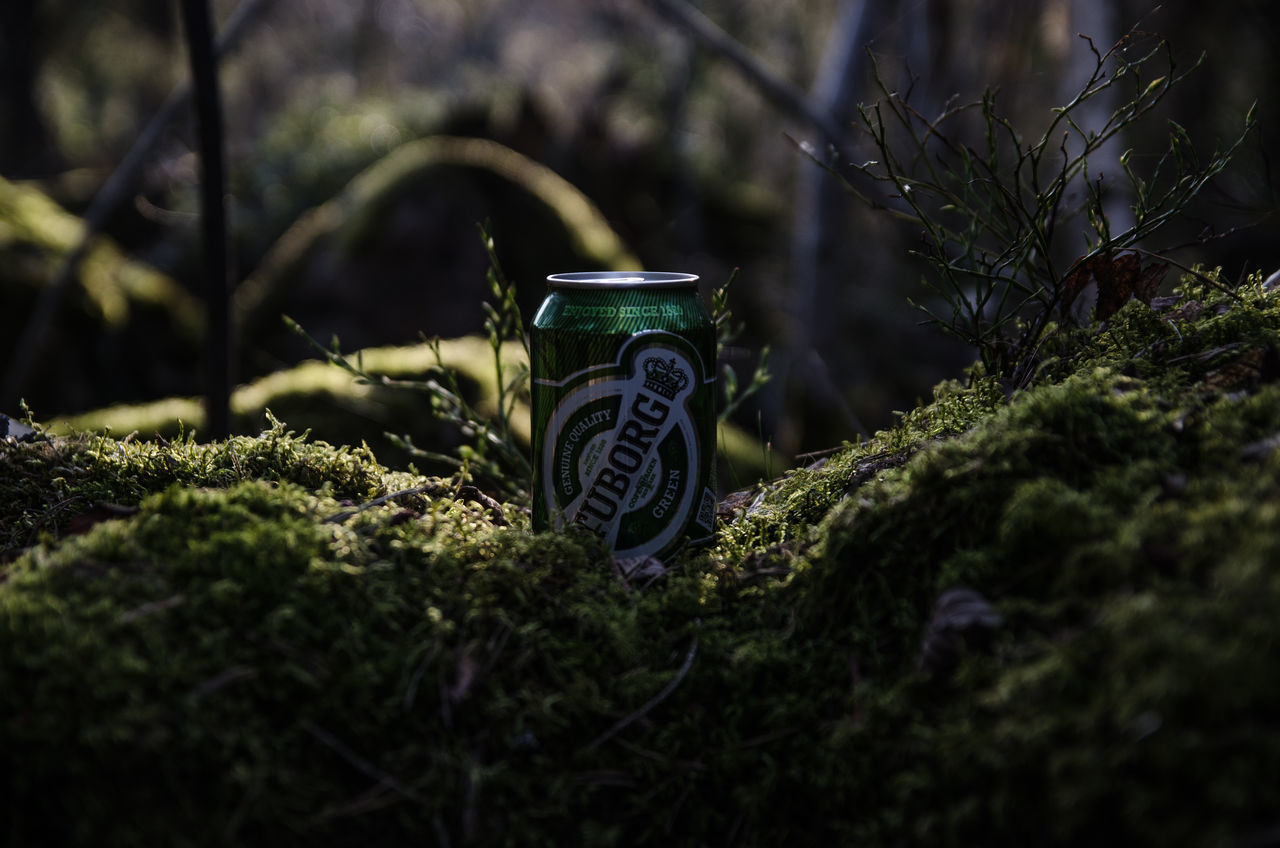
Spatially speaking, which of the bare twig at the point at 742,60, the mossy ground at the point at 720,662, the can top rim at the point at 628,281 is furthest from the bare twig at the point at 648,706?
the bare twig at the point at 742,60

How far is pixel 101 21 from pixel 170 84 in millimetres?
1327

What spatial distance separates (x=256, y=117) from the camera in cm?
2064

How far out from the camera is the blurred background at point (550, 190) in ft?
17.4

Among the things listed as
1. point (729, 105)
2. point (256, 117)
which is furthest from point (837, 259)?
point (256, 117)

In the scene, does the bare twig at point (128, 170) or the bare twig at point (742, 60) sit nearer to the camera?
the bare twig at point (128, 170)

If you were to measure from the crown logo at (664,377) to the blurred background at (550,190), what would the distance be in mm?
204

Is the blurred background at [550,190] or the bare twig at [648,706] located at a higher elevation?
the blurred background at [550,190]

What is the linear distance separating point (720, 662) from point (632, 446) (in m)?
0.53

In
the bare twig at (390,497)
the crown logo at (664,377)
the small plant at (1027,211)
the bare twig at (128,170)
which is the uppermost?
the bare twig at (128,170)

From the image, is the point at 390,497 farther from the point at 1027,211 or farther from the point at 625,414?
the point at 1027,211

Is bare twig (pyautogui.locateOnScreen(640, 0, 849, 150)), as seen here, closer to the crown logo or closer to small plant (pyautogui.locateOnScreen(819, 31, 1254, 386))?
small plant (pyautogui.locateOnScreen(819, 31, 1254, 386))

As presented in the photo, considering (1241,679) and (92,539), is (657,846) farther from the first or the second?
(92,539)

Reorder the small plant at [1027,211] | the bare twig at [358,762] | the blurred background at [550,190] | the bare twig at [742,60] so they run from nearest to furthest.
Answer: the bare twig at [358,762] → the small plant at [1027,211] → the bare twig at [742,60] → the blurred background at [550,190]

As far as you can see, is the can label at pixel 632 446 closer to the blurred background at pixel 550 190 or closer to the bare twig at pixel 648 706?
the blurred background at pixel 550 190
